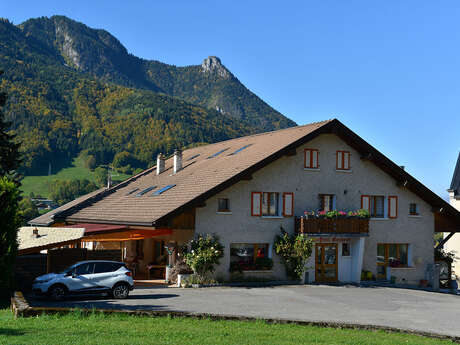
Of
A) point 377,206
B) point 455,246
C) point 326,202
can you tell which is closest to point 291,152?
point 326,202

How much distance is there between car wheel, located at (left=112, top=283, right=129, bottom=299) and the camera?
22.0 metres

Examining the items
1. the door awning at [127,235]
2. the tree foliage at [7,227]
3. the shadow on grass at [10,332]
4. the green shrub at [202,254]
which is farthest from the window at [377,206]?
the shadow on grass at [10,332]

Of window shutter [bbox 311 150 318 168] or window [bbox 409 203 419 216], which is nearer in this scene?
window shutter [bbox 311 150 318 168]

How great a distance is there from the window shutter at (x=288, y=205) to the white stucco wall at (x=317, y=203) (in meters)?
0.28

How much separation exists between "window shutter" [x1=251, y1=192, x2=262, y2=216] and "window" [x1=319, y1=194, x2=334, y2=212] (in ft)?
13.5

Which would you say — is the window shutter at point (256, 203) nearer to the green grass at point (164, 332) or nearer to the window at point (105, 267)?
the window at point (105, 267)

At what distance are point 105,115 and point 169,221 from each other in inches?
5514

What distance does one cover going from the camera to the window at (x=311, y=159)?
104 feet

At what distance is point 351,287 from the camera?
3025 centimetres

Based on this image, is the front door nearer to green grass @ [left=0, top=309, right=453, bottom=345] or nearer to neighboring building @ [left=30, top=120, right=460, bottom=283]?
neighboring building @ [left=30, top=120, right=460, bottom=283]

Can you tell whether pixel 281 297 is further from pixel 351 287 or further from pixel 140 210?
pixel 140 210

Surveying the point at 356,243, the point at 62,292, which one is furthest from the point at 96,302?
the point at 356,243

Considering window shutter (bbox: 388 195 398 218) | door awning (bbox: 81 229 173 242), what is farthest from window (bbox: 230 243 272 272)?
window shutter (bbox: 388 195 398 218)

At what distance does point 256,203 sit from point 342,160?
6.33 metres
